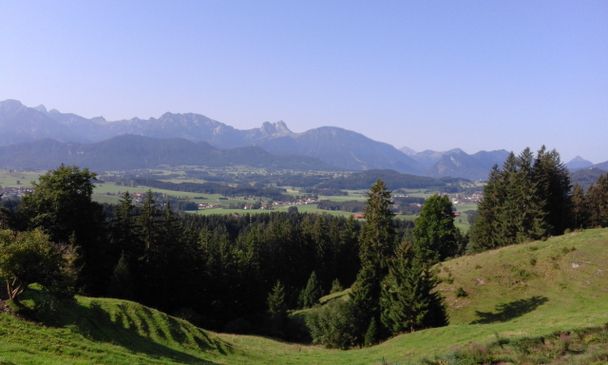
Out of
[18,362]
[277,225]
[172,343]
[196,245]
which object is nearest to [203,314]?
[196,245]

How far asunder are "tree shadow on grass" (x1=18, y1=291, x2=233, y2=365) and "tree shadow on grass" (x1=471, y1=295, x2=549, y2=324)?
2174cm

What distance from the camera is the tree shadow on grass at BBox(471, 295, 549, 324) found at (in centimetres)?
3559

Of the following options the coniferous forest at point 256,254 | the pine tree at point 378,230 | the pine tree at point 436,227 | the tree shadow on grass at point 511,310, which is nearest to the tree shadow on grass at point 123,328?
the coniferous forest at point 256,254

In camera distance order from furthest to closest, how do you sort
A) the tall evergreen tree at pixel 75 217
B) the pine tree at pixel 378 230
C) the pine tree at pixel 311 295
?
1. the pine tree at pixel 311 295
2. the tall evergreen tree at pixel 75 217
3. the pine tree at pixel 378 230

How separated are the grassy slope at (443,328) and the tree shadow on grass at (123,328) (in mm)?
89

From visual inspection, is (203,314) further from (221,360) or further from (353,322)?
(221,360)

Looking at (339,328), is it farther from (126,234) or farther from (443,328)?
(126,234)

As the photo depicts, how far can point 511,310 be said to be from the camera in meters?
36.7

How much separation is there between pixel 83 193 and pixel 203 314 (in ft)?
73.5

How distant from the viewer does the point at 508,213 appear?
6262 centimetres

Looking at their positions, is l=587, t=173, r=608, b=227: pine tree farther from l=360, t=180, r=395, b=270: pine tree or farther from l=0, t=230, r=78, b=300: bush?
l=0, t=230, r=78, b=300: bush

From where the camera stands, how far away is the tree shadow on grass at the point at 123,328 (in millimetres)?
24984

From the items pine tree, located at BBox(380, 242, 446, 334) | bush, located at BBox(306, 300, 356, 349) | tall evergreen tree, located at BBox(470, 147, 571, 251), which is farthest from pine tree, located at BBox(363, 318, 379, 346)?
tall evergreen tree, located at BBox(470, 147, 571, 251)

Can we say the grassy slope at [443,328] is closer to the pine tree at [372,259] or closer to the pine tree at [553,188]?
the pine tree at [372,259]
